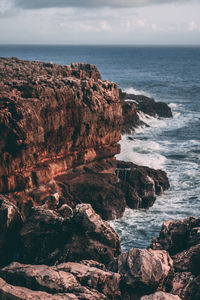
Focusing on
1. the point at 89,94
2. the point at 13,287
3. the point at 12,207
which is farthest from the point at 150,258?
the point at 89,94

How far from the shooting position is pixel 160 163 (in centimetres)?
4425

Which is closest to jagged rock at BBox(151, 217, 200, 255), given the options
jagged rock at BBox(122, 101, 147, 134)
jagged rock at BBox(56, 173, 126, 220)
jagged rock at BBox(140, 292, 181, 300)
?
jagged rock at BBox(140, 292, 181, 300)

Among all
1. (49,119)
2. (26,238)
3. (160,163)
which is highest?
(49,119)

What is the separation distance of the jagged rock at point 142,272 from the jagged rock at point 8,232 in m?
6.10

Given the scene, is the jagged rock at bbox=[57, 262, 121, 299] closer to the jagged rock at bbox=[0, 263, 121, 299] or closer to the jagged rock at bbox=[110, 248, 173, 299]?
the jagged rock at bbox=[0, 263, 121, 299]

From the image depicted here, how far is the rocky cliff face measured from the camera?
27406mm

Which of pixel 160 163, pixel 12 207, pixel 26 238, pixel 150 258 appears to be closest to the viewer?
pixel 150 258

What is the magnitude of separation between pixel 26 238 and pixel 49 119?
13.5m

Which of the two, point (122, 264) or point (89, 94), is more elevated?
point (89, 94)

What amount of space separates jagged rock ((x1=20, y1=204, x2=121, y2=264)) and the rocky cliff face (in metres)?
9.22

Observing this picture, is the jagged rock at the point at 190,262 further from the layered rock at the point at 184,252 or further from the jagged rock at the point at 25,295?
the jagged rock at the point at 25,295

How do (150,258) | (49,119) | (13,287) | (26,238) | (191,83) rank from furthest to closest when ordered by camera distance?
(191,83)
(49,119)
(26,238)
(150,258)
(13,287)

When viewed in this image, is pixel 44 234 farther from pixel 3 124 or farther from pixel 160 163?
pixel 160 163

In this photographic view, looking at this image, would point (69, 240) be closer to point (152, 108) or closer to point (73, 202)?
point (73, 202)
